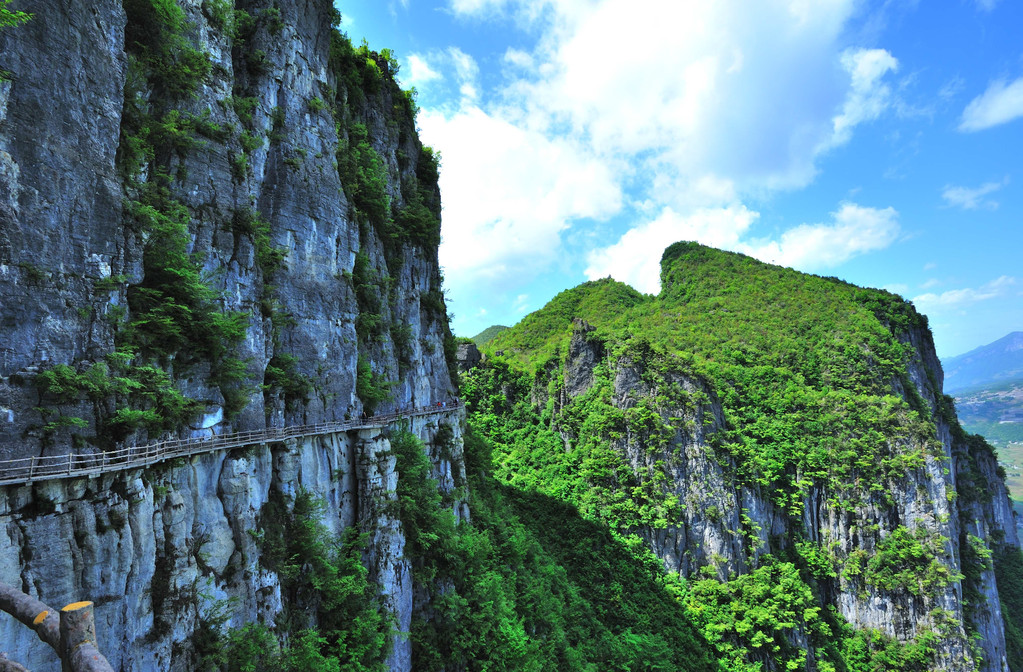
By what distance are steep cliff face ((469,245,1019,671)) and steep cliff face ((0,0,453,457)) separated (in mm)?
28253

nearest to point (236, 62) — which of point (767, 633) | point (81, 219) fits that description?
point (81, 219)

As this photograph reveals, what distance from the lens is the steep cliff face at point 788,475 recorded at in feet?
142

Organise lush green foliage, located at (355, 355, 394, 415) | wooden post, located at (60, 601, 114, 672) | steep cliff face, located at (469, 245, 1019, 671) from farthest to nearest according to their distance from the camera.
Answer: steep cliff face, located at (469, 245, 1019, 671), lush green foliage, located at (355, 355, 394, 415), wooden post, located at (60, 601, 114, 672)

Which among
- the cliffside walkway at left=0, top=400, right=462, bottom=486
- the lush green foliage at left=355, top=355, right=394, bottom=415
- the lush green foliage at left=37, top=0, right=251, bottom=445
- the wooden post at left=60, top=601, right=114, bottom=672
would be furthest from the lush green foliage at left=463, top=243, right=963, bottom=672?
the wooden post at left=60, top=601, right=114, bottom=672

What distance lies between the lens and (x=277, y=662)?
15289 millimetres

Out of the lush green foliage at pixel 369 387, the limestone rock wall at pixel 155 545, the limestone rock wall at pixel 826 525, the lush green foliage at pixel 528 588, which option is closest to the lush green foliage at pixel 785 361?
the limestone rock wall at pixel 826 525

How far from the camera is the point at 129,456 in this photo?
1260 cm

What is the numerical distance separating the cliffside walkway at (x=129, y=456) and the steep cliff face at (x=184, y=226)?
1.66 feet

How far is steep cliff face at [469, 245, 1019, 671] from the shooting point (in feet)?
142

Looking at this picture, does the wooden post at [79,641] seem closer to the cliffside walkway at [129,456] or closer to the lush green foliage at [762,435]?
the cliffside walkway at [129,456]

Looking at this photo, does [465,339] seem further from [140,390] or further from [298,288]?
[140,390]

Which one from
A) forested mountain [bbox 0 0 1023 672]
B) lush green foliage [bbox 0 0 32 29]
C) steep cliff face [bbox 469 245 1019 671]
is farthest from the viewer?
steep cliff face [bbox 469 245 1019 671]

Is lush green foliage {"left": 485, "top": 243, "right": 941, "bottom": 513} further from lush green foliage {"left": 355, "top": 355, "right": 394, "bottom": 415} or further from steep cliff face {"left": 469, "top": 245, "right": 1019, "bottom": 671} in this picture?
lush green foliage {"left": 355, "top": 355, "right": 394, "bottom": 415}

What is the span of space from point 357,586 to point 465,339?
48.7m
